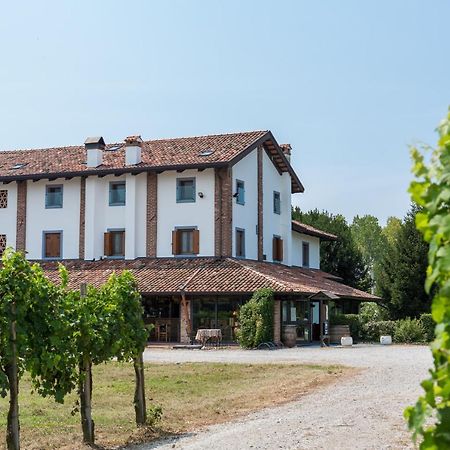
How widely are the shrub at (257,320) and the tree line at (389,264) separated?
713 cm

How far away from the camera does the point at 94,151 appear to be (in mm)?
39219

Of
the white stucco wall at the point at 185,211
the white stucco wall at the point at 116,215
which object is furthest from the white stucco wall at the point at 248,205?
the white stucco wall at the point at 116,215

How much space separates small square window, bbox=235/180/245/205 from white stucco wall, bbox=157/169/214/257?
4.21 feet

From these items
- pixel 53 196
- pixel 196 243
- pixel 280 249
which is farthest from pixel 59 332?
pixel 280 249

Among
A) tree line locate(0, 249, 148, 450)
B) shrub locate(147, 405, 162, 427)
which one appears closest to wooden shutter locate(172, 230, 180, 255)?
tree line locate(0, 249, 148, 450)

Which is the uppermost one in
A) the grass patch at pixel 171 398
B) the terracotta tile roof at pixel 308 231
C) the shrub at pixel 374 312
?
the terracotta tile roof at pixel 308 231

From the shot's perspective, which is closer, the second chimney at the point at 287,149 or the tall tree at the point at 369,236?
the second chimney at the point at 287,149

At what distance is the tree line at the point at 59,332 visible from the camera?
376 inches

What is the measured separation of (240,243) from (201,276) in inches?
→ 159

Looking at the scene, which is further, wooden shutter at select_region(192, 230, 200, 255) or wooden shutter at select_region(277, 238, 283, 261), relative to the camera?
wooden shutter at select_region(277, 238, 283, 261)

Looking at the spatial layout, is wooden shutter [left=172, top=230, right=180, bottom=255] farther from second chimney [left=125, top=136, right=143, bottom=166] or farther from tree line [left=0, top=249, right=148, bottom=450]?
tree line [left=0, top=249, right=148, bottom=450]

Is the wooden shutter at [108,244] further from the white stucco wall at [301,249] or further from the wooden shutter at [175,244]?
the white stucco wall at [301,249]

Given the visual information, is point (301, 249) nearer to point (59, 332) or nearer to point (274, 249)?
point (274, 249)

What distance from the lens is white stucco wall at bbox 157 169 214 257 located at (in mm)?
37062
